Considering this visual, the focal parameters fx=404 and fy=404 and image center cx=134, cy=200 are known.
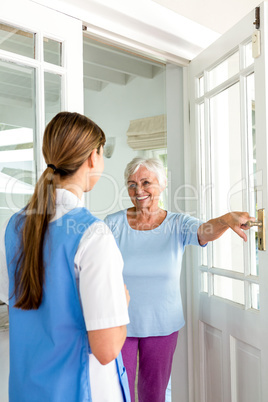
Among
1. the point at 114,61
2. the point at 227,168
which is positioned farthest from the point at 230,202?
the point at 114,61

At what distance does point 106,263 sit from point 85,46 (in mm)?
3191

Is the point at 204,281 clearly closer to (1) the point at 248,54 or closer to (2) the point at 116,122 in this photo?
(1) the point at 248,54

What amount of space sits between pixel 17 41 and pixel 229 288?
1.48 metres

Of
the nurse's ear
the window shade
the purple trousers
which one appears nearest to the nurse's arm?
the nurse's ear

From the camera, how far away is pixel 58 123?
108cm

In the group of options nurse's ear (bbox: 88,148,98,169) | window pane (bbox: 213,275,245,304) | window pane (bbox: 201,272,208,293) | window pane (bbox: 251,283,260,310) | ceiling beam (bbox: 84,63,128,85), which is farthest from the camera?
ceiling beam (bbox: 84,63,128,85)

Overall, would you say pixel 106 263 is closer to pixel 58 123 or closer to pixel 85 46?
pixel 58 123

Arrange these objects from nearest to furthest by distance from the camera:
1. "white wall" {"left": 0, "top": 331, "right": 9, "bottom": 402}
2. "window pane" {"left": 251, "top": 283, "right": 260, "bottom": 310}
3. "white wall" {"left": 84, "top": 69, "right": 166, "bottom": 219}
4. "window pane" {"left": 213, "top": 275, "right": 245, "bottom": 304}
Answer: "white wall" {"left": 0, "top": 331, "right": 9, "bottom": 402}
"window pane" {"left": 251, "top": 283, "right": 260, "bottom": 310}
"window pane" {"left": 213, "top": 275, "right": 245, "bottom": 304}
"white wall" {"left": 84, "top": 69, "right": 166, "bottom": 219}

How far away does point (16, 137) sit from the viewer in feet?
5.26

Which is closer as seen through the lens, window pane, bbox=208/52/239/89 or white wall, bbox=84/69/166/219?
window pane, bbox=208/52/239/89

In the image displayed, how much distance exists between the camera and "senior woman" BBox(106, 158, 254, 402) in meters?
1.92

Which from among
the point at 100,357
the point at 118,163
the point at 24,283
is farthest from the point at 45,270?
the point at 118,163

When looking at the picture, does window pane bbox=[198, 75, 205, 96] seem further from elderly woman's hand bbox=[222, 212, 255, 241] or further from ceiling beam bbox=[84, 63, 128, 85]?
ceiling beam bbox=[84, 63, 128, 85]

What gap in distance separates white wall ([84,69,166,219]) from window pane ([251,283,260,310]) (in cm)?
286
